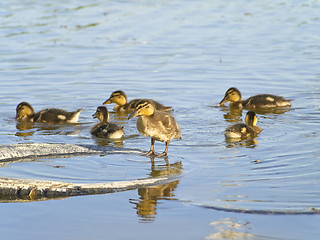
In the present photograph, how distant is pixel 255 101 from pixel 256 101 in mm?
27

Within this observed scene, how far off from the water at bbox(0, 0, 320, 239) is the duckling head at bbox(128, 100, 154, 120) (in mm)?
505

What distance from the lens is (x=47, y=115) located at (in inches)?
389

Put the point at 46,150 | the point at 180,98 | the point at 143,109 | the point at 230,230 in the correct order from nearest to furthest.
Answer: the point at 230,230
the point at 46,150
the point at 143,109
the point at 180,98

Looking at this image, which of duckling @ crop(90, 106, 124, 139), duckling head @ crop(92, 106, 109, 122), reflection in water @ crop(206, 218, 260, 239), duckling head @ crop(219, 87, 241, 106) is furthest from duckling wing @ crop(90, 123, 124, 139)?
reflection in water @ crop(206, 218, 260, 239)

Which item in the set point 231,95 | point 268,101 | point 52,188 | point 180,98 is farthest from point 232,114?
point 52,188

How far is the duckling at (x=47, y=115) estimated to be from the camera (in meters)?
9.80

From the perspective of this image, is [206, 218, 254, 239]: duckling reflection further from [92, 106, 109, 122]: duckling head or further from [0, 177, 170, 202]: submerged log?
[92, 106, 109, 122]: duckling head

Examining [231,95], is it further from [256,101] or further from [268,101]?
[268,101]

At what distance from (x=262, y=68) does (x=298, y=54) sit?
1.58 m

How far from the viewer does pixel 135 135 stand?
9117 mm

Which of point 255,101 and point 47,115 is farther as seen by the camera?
point 255,101

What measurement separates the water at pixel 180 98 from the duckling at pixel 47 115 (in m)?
0.15

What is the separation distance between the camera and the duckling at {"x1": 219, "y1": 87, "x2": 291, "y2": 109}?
10469mm

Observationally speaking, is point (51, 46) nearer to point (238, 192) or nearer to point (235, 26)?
point (235, 26)
